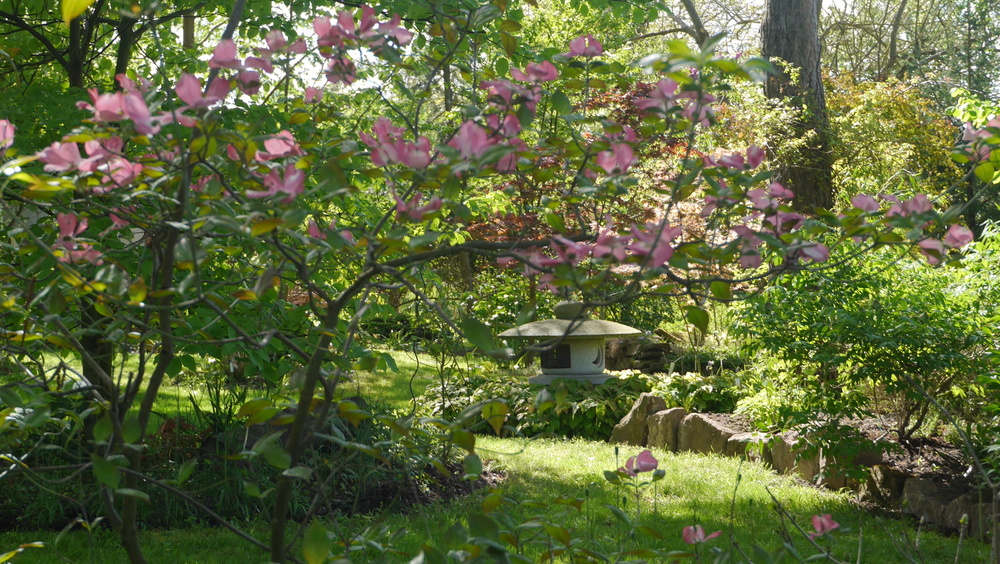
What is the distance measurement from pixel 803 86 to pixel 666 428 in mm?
5955

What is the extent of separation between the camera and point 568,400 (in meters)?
7.30

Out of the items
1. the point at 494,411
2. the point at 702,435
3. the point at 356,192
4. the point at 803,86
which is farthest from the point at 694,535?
the point at 803,86

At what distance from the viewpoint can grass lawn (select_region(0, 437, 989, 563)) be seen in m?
3.59

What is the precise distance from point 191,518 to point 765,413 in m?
3.35

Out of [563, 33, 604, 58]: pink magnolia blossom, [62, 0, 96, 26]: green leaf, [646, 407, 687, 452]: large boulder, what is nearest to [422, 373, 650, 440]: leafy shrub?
[646, 407, 687, 452]: large boulder

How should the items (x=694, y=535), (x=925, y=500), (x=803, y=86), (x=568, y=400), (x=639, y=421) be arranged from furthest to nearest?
(x=803, y=86), (x=568, y=400), (x=639, y=421), (x=925, y=500), (x=694, y=535)

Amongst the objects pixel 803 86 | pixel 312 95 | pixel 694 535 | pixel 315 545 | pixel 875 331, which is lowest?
pixel 694 535

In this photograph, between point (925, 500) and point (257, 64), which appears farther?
point (925, 500)

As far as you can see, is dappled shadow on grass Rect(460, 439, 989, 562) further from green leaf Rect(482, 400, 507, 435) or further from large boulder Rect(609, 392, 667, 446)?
green leaf Rect(482, 400, 507, 435)

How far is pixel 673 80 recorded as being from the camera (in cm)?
127

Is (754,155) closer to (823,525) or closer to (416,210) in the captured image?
(416,210)

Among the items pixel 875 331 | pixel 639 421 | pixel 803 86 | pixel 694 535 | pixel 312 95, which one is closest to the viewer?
pixel 694 535

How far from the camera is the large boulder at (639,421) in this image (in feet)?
22.7

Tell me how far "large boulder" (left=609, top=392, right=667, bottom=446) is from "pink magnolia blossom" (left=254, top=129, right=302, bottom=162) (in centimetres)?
591
